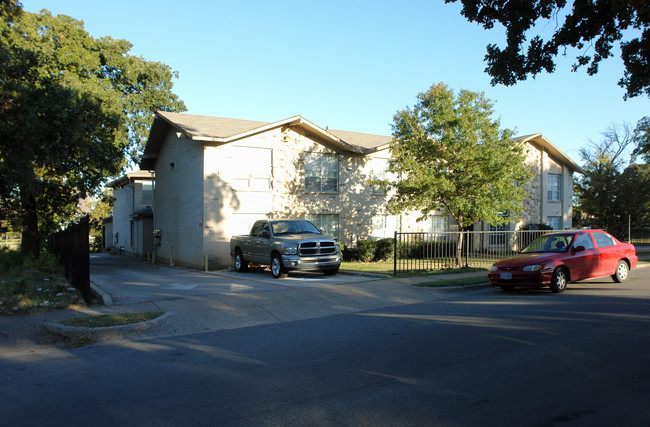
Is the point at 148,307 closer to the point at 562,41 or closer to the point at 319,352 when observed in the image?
the point at 319,352

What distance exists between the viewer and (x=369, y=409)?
430 cm

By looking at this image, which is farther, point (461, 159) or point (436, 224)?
point (436, 224)

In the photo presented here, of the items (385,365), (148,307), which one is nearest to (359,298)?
(148,307)

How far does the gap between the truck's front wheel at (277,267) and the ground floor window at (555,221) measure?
22185mm

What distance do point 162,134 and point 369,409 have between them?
23.2 metres

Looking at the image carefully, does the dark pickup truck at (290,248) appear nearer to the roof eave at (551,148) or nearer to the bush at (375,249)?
the bush at (375,249)

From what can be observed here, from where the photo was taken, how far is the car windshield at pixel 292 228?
52.2 feet

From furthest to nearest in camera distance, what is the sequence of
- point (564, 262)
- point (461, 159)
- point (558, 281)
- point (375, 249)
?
1. point (375, 249)
2. point (461, 159)
3. point (564, 262)
4. point (558, 281)

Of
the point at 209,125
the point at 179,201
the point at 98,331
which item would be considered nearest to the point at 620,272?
the point at 98,331

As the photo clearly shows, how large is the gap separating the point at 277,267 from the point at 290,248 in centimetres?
87

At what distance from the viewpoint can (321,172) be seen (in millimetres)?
22719

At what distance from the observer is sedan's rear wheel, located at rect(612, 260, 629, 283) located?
42.7 ft

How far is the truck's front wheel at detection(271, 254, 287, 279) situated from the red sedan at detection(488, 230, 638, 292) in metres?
6.23

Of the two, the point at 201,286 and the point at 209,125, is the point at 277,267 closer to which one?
the point at 201,286
